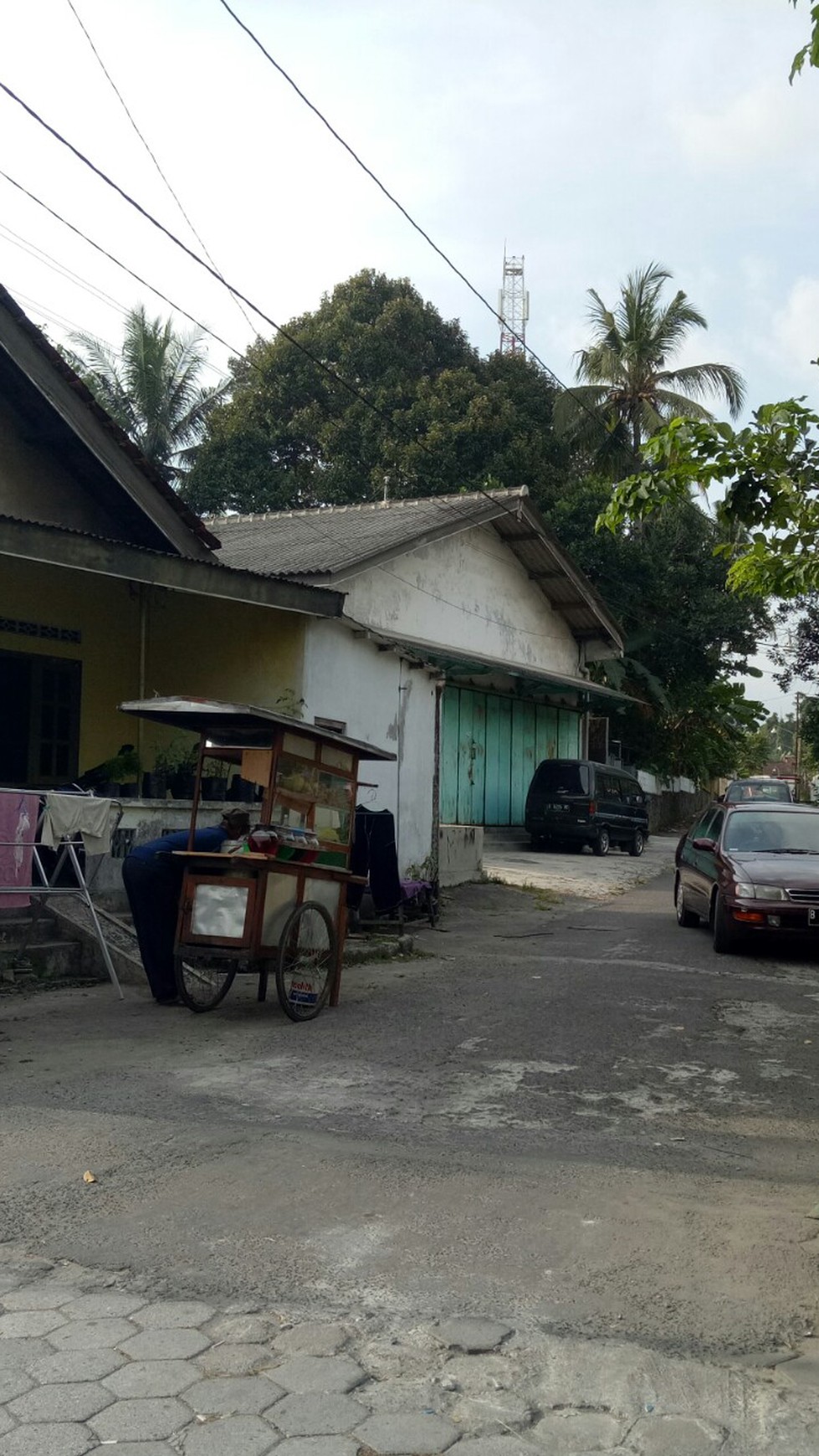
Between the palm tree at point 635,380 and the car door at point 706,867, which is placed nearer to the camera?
the car door at point 706,867

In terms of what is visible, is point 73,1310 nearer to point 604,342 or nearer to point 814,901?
point 814,901

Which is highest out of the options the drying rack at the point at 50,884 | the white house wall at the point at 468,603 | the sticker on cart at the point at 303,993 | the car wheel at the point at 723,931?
the white house wall at the point at 468,603

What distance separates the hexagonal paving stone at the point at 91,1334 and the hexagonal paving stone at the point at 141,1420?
0.36 meters

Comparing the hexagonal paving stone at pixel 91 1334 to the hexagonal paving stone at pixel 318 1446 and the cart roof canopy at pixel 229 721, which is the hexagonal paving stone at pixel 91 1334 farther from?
the cart roof canopy at pixel 229 721

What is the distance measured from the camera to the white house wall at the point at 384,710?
15.0m

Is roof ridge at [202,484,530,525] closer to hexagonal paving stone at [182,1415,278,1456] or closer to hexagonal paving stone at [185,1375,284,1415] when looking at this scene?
hexagonal paving stone at [185,1375,284,1415]

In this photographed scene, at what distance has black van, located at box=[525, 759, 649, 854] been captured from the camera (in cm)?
2419

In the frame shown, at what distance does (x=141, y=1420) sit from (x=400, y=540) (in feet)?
58.5

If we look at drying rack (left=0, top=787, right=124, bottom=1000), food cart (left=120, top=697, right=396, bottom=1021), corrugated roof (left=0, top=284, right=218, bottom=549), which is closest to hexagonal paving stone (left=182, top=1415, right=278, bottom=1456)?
food cart (left=120, top=697, right=396, bottom=1021)

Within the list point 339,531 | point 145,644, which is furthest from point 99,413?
point 339,531

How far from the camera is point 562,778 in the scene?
24391 mm

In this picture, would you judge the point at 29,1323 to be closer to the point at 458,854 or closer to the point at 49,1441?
the point at 49,1441

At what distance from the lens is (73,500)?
45.7 ft

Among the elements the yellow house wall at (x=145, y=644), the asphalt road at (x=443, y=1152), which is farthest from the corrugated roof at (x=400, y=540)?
the asphalt road at (x=443, y=1152)
